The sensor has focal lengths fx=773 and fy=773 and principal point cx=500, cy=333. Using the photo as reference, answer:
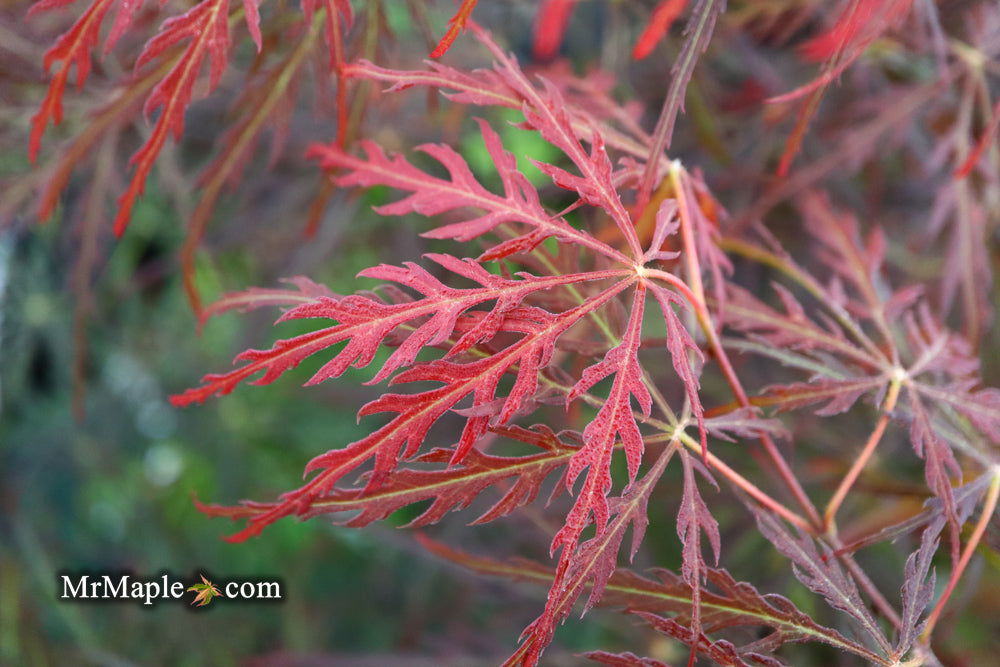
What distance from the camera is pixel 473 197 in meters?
0.51

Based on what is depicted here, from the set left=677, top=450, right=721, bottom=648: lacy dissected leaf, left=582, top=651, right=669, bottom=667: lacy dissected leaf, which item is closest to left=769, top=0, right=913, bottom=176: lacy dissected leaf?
left=677, top=450, right=721, bottom=648: lacy dissected leaf

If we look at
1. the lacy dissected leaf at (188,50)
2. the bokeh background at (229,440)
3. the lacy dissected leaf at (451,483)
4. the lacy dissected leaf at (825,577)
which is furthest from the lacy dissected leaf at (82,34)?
the lacy dissected leaf at (825,577)

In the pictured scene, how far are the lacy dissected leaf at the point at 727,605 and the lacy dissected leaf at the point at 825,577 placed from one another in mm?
16

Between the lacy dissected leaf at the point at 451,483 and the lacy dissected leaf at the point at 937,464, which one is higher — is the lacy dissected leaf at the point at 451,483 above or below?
above

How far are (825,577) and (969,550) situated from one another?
0.12 meters

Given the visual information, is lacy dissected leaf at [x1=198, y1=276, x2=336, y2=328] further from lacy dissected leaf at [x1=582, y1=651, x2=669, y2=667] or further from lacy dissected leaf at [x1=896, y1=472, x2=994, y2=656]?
lacy dissected leaf at [x1=896, y1=472, x2=994, y2=656]

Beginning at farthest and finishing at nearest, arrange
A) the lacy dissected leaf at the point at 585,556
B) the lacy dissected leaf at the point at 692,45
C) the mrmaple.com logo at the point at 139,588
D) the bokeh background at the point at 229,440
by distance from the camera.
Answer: the bokeh background at the point at 229,440 → the mrmaple.com logo at the point at 139,588 → the lacy dissected leaf at the point at 692,45 → the lacy dissected leaf at the point at 585,556

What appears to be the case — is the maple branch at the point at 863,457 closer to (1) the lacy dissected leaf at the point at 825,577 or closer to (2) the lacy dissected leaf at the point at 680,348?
(1) the lacy dissected leaf at the point at 825,577

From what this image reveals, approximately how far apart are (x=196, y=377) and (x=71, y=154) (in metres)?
0.82

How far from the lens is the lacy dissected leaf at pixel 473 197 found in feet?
1.59

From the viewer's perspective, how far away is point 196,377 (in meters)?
1.41

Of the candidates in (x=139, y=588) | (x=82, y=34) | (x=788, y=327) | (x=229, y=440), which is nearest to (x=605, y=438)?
(x=788, y=327)

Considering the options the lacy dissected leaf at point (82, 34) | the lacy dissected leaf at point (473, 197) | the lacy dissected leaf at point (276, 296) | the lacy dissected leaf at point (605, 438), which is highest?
the lacy dissected leaf at point (82, 34)

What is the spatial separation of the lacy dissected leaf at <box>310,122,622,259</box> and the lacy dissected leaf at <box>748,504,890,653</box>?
0.71 ft
